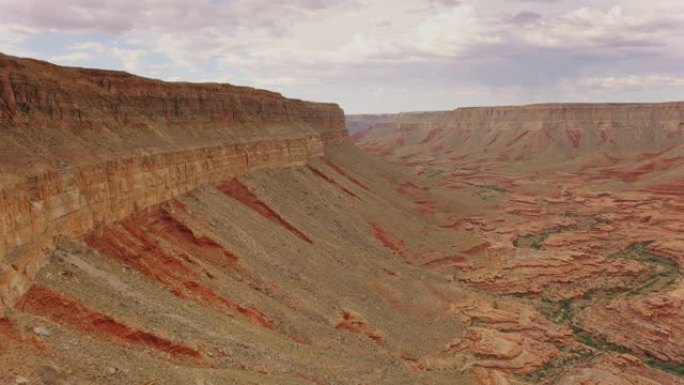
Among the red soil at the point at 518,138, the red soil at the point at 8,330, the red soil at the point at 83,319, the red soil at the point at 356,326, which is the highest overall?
the red soil at the point at 518,138

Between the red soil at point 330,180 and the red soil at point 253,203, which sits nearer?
the red soil at point 253,203

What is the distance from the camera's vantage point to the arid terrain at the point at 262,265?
16734 mm

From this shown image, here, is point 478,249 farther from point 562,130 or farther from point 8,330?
point 562,130

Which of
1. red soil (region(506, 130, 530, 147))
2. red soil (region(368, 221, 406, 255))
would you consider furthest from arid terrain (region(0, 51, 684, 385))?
red soil (region(506, 130, 530, 147))

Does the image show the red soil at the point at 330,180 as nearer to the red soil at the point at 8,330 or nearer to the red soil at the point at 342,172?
the red soil at the point at 342,172

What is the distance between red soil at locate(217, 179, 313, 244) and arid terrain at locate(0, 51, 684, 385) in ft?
0.45

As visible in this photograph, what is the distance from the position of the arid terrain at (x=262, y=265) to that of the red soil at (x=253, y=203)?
14 centimetres

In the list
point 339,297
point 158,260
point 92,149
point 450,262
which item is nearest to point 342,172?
point 450,262

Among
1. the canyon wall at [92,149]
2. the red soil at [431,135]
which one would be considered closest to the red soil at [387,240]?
the canyon wall at [92,149]

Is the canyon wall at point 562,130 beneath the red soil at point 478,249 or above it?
above

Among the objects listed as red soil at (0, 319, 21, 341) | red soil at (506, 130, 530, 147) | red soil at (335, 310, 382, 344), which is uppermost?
red soil at (506, 130, 530, 147)

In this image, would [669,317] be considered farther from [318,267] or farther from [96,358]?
[96,358]

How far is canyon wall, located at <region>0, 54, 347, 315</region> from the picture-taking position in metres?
17.3

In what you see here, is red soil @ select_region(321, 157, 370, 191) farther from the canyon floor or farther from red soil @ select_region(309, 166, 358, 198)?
red soil @ select_region(309, 166, 358, 198)
